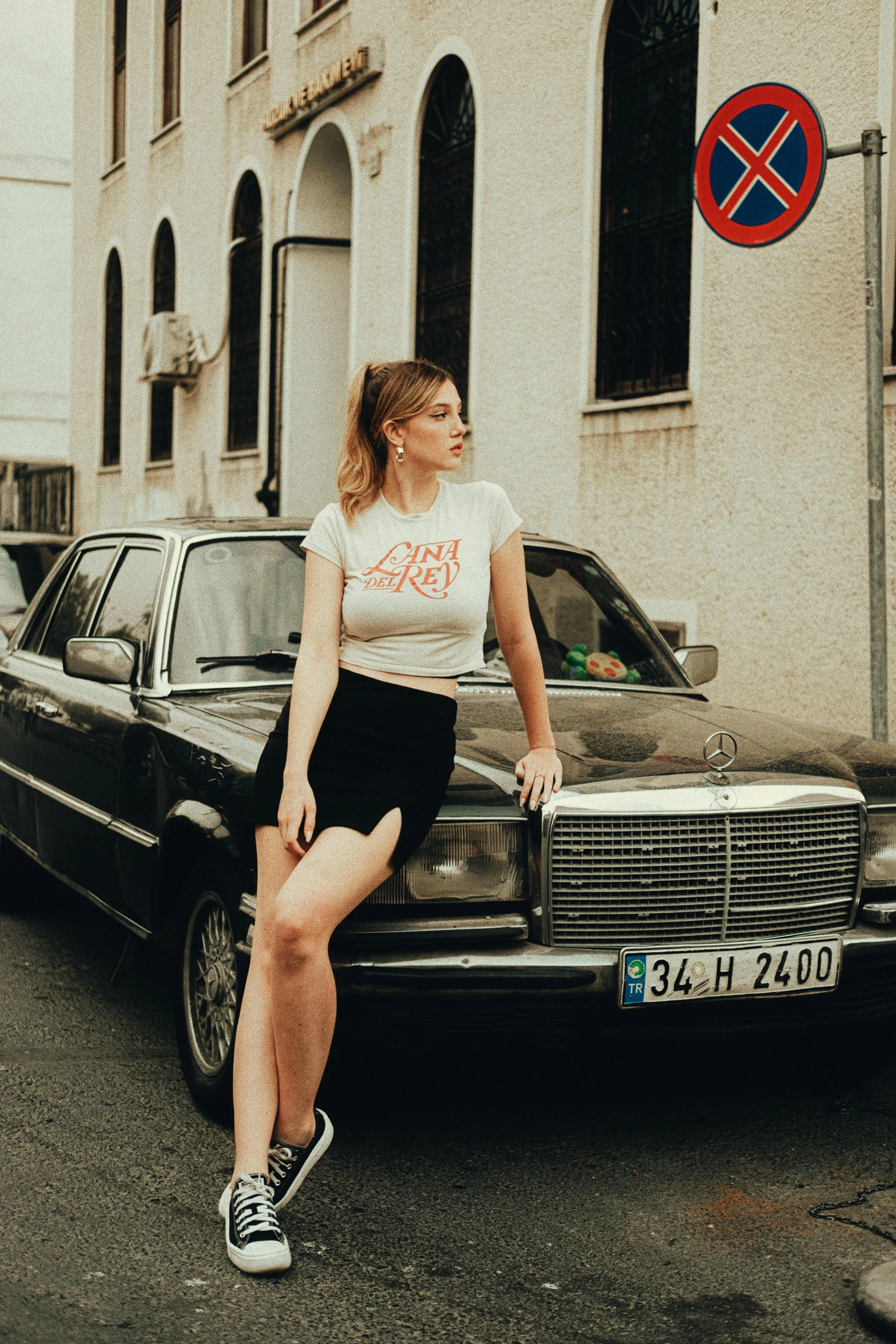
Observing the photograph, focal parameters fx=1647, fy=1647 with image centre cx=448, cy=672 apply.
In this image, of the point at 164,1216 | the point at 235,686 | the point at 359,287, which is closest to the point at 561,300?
the point at 359,287

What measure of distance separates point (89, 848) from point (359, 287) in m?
9.81

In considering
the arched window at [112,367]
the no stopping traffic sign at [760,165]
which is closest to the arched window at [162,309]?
the arched window at [112,367]

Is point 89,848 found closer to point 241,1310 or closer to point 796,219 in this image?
point 241,1310

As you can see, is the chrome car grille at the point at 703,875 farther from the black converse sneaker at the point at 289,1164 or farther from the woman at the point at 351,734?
the black converse sneaker at the point at 289,1164

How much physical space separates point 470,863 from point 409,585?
2.29 ft

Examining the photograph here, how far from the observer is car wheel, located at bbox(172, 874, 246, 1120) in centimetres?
414

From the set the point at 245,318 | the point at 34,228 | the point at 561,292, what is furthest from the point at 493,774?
the point at 34,228

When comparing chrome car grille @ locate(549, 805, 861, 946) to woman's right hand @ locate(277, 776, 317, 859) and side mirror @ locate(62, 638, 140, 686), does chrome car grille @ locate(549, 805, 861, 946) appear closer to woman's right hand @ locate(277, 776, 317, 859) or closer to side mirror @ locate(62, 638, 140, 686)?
woman's right hand @ locate(277, 776, 317, 859)

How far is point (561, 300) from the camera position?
1105 centimetres

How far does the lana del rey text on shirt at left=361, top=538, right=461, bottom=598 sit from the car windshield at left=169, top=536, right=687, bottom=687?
1.20 metres

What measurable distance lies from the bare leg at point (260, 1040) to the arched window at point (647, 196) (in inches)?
279

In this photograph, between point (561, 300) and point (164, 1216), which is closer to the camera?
point (164, 1216)

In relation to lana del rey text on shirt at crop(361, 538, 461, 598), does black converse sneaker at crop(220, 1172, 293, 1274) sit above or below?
below

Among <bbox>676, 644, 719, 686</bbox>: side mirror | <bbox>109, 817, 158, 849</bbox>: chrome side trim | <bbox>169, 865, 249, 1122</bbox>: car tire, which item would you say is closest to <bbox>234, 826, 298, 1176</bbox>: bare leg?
<bbox>169, 865, 249, 1122</bbox>: car tire
